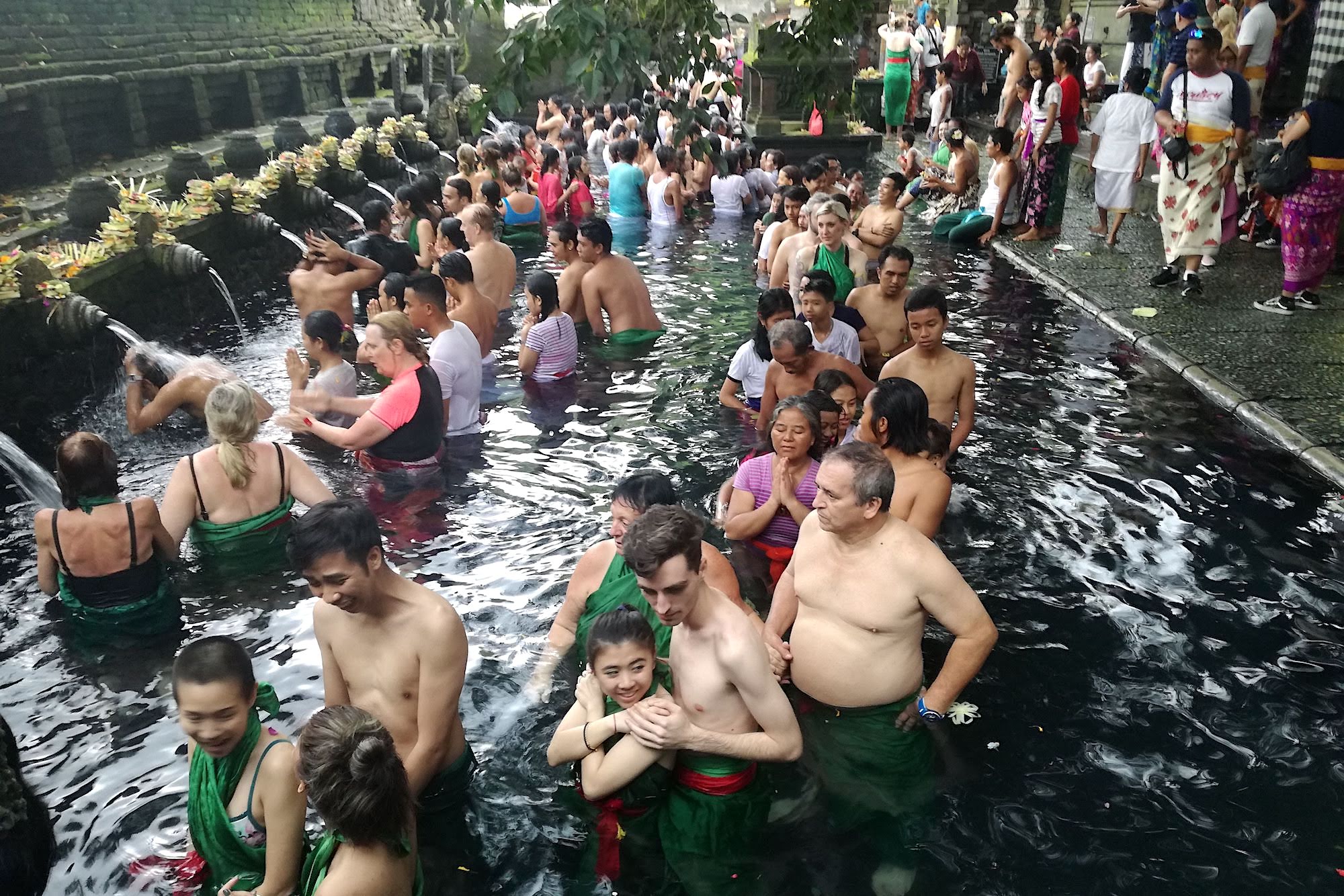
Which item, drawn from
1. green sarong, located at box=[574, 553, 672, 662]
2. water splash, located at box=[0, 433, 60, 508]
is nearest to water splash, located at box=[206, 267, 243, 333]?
water splash, located at box=[0, 433, 60, 508]

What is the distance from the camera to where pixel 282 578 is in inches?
231

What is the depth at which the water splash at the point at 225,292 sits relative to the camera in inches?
410

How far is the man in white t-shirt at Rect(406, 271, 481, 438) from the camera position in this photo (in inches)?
272

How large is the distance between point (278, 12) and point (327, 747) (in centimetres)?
2261

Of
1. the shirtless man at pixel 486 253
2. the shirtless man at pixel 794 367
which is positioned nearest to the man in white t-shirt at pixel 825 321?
the shirtless man at pixel 794 367

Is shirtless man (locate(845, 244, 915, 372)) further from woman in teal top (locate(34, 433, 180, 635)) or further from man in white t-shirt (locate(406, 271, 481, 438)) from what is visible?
woman in teal top (locate(34, 433, 180, 635))

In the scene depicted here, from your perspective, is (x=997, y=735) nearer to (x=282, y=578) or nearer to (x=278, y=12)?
(x=282, y=578)

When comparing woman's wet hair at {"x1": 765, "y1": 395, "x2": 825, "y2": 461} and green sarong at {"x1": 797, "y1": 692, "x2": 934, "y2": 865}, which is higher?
woman's wet hair at {"x1": 765, "y1": 395, "x2": 825, "y2": 461}

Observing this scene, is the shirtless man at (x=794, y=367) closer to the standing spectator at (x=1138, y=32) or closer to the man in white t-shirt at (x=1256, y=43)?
the man in white t-shirt at (x=1256, y=43)

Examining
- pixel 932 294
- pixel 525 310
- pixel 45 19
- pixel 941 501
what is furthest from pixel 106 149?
pixel 941 501

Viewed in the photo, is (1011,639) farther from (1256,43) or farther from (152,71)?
(152,71)

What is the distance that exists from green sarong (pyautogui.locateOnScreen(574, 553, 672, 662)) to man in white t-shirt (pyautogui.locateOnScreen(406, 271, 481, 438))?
2710mm

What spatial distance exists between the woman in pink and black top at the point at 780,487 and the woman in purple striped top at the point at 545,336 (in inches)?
126

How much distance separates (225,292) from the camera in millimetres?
10422
